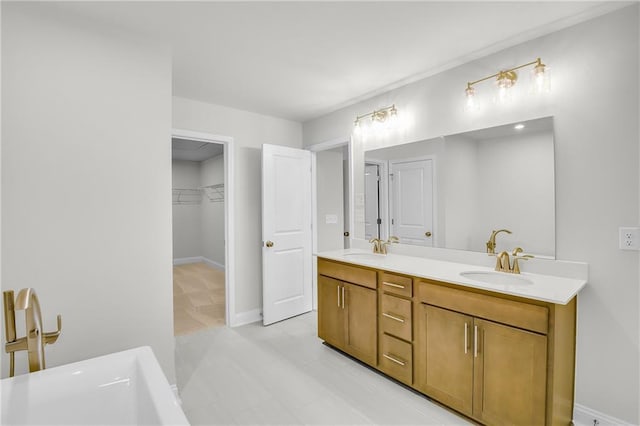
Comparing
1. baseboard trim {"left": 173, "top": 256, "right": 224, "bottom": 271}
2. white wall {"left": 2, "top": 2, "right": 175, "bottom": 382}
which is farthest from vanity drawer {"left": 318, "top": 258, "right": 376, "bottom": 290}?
baseboard trim {"left": 173, "top": 256, "right": 224, "bottom": 271}

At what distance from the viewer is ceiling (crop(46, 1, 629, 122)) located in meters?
1.86

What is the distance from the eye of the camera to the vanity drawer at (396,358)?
2.28 meters

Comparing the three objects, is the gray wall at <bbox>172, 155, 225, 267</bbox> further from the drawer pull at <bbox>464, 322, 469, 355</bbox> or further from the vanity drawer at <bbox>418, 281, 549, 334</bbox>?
the drawer pull at <bbox>464, 322, 469, 355</bbox>

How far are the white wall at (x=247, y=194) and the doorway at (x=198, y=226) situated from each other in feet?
2.21

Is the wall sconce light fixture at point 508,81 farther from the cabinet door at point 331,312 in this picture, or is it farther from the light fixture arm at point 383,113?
the cabinet door at point 331,312

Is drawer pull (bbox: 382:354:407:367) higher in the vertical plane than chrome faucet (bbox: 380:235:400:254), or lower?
lower

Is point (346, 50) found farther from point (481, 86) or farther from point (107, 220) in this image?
point (107, 220)

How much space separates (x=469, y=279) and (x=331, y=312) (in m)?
1.36

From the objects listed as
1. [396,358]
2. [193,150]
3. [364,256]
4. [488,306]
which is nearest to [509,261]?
[488,306]

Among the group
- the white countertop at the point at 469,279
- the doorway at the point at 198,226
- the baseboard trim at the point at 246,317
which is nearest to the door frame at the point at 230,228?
the baseboard trim at the point at 246,317

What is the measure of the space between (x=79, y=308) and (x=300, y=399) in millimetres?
1538

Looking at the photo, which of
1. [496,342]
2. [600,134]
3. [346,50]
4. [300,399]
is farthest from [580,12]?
[300,399]

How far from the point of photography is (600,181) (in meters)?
1.91

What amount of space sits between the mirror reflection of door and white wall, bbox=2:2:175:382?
1.93 meters
